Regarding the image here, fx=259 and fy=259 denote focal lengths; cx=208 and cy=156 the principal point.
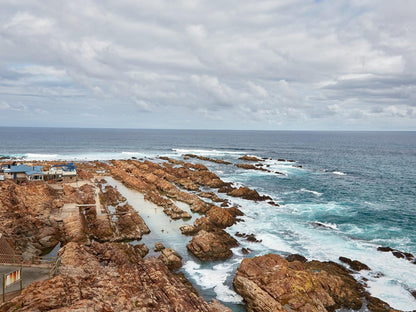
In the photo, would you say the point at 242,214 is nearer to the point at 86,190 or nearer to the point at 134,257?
the point at 134,257

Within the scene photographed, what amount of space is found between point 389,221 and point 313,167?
5621cm

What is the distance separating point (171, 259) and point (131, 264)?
234 inches

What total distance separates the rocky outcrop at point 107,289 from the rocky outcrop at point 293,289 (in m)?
3.86

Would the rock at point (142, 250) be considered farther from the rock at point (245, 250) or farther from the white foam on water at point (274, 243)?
the white foam on water at point (274, 243)

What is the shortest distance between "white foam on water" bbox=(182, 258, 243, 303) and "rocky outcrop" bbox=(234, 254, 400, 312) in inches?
40.9

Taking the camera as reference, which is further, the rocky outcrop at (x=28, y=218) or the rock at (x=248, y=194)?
the rock at (x=248, y=194)

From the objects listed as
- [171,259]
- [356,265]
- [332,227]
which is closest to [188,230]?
[171,259]

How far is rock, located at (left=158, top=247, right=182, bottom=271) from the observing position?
3015 centimetres

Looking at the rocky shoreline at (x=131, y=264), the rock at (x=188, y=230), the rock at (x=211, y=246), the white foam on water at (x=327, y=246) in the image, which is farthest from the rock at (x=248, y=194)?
the rock at (x=211, y=246)

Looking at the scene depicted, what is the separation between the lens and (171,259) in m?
30.6

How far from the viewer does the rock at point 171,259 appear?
30148 millimetres

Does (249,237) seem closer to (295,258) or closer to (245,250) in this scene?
(245,250)

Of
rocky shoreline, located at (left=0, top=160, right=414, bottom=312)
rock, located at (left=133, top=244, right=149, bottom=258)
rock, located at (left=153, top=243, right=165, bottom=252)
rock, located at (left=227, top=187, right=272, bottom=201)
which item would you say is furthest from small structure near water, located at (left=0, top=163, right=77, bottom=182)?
rock, located at (left=227, top=187, right=272, bottom=201)

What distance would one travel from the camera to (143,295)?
63.7 ft
